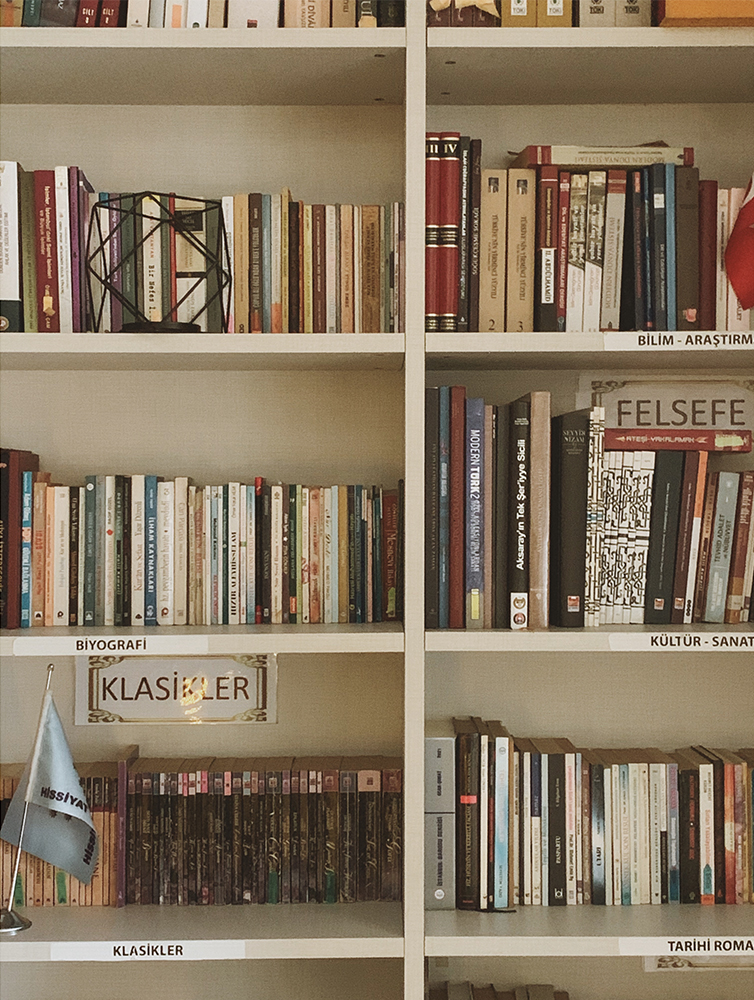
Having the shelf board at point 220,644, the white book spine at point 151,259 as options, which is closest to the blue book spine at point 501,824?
the shelf board at point 220,644

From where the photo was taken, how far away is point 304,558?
1618 millimetres

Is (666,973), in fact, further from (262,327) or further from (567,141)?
(567,141)

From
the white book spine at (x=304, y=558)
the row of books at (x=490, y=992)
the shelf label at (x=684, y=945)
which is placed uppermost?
the white book spine at (x=304, y=558)

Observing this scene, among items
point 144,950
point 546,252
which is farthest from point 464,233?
point 144,950

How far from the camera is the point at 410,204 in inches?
57.0

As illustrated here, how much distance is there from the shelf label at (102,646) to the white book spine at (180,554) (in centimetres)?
15

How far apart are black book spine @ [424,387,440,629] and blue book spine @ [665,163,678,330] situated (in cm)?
40

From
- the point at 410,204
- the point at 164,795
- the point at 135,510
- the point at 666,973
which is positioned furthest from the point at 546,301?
the point at 666,973

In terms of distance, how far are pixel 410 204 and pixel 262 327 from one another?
0.32 metres

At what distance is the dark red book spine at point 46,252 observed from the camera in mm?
1538

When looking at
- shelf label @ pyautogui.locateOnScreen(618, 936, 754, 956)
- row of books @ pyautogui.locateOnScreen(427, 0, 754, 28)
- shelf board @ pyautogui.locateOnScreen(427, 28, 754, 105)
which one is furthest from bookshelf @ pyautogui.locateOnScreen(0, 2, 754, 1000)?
shelf label @ pyautogui.locateOnScreen(618, 936, 754, 956)

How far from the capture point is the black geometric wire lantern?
1.57 m

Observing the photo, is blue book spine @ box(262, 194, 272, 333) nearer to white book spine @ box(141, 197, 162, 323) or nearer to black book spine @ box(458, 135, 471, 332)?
white book spine @ box(141, 197, 162, 323)

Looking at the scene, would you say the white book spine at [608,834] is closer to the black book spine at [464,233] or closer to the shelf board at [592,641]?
the shelf board at [592,641]
